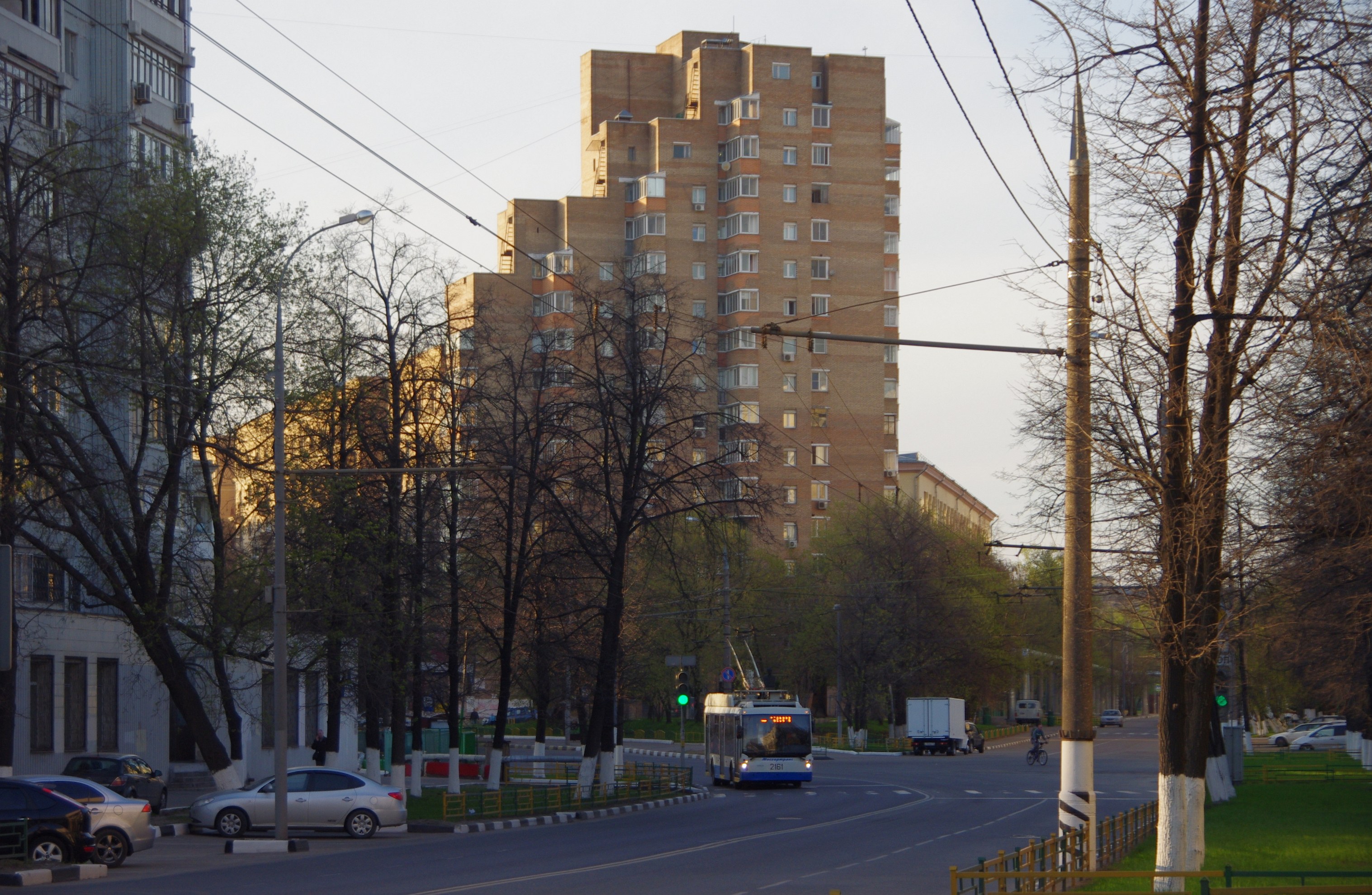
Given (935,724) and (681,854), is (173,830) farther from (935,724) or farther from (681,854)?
(935,724)

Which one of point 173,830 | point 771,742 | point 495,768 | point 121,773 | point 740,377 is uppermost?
point 740,377

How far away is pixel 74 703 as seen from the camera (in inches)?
1578

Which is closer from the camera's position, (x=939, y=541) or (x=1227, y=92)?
(x=1227, y=92)

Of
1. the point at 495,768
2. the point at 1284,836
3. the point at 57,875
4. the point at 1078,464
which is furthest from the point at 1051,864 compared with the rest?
the point at 495,768

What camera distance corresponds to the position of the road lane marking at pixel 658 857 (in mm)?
18203

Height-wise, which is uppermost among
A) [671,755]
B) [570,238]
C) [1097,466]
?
[570,238]

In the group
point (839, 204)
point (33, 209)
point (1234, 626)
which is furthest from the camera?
point (839, 204)

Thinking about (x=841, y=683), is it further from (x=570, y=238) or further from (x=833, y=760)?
(x=570, y=238)

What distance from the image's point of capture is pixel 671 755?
7225 cm

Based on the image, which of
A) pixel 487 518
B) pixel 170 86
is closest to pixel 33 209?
pixel 487 518

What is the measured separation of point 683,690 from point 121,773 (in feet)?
51.5

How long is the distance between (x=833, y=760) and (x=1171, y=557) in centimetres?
5626

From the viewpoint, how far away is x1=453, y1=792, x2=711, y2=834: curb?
1187 inches

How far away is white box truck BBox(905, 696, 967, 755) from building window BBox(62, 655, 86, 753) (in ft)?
143
